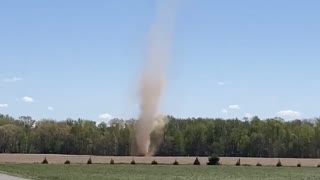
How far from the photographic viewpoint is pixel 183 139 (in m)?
122

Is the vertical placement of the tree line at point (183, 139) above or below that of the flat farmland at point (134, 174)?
above

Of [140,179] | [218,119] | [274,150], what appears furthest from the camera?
[218,119]

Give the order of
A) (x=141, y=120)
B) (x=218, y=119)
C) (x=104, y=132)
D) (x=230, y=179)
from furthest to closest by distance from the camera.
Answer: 1. (x=218, y=119)
2. (x=104, y=132)
3. (x=141, y=120)
4. (x=230, y=179)

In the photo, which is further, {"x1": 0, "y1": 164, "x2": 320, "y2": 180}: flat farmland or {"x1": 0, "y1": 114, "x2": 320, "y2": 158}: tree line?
{"x1": 0, "y1": 114, "x2": 320, "y2": 158}: tree line

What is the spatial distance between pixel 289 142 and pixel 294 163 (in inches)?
1520

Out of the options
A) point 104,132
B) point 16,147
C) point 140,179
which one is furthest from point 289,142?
point 140,179

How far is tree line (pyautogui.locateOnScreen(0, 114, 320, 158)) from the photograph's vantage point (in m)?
118

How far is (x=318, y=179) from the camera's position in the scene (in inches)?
1634

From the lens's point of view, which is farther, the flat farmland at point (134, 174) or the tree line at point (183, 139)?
the tree line at point (183, 139)

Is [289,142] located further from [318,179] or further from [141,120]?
[318,179]

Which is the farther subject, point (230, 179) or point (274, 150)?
point (274, 150)

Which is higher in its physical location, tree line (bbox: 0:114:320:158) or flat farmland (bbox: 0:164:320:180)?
tree line (bbox: 0:114:320:158)

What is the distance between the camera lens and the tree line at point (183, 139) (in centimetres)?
11844

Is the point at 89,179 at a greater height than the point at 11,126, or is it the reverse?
the point at 11,126
